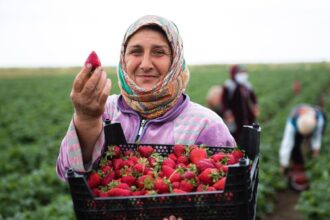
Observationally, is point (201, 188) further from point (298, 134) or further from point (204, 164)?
point (298, 134)

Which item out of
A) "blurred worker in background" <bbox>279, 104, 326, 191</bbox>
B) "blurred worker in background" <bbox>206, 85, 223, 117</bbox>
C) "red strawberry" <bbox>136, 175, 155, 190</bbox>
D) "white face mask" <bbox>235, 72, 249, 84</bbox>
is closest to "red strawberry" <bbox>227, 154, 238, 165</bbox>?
"red strawberry" <bbox>136, 175, 155, 190</bbox>

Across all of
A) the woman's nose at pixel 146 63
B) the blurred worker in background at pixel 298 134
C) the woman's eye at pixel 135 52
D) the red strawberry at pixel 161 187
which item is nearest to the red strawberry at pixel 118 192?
the red strawberry at pixel 161 187

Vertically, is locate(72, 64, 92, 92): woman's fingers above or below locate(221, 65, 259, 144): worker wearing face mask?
above

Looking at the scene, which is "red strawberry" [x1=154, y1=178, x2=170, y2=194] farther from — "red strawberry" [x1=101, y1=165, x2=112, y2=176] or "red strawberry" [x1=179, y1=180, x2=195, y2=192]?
"red strawberry" [x1=101, y1=165, x2=112, y2=176]

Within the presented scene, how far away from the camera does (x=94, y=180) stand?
5.71 ft

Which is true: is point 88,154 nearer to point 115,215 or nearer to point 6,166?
point 115,215

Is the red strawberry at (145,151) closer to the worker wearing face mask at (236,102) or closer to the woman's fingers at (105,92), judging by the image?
the woman's fingers at (105,92)

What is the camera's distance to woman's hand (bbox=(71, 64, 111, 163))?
1.57m

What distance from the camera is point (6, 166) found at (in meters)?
8.70

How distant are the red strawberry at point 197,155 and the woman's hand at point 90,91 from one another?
1.55ft

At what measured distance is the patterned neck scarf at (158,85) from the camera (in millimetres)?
2121

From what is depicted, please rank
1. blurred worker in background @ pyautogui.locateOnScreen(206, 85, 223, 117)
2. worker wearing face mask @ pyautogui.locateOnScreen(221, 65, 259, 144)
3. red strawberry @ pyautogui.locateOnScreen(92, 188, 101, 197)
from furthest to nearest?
blurred worker in background @ pyautogui.locateOnScreen(206, 85, 223, 117), worker wearing face mask @ pyautogui.locateOnScreen(221, 65, 259, 144), red strawberry @ pyautogui.locateOnScreen(92, 188, 101, 197)

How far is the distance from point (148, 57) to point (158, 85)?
0.14 meters

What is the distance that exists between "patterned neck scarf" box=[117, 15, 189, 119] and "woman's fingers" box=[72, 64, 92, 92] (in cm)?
54
